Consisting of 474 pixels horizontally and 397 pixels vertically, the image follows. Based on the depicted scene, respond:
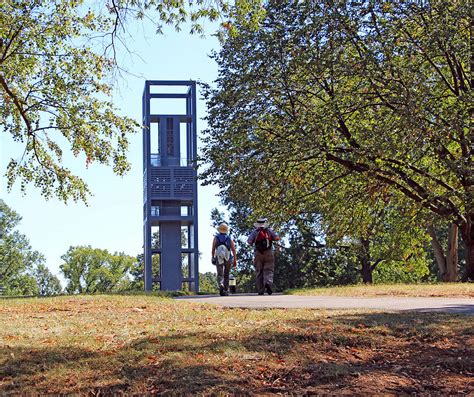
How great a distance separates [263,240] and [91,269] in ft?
270

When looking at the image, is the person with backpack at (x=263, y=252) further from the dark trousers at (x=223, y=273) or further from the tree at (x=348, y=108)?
the tree at (x=348, y=108)

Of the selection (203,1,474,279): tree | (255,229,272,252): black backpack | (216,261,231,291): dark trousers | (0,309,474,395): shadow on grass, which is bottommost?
(0,309,474,395): shadow on grass

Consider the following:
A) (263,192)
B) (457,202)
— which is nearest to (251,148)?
(263,192)

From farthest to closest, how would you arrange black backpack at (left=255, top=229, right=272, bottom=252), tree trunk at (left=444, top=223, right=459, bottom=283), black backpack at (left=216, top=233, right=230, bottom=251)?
tree trunk at (left=444, top=223, right=459, bottom=283)
black backpack at (left=216, top=233, right=230, bottom=251)
black backpack at (left=255, top=229, right=272, bottom=252)

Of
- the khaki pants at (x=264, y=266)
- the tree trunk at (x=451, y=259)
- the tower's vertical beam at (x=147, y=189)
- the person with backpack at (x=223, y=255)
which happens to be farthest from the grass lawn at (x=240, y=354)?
the tower's vertical beam at (x=147, y=189)

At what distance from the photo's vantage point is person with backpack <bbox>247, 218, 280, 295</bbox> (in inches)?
595

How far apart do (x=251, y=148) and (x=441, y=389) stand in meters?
14.6

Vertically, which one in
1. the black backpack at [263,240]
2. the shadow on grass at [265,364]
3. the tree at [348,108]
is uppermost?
the tree at [348,108]

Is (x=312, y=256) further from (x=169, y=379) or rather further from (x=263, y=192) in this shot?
(x=169, y=379)

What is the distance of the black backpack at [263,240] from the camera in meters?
15.1

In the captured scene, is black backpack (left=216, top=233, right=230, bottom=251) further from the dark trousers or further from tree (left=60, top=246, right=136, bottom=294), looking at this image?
tree (left=60, top=246, right=136, bottom=294)

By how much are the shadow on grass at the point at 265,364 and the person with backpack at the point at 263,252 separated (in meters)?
7.88

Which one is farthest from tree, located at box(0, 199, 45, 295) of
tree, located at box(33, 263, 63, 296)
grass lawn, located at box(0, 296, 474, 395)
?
grass lawn, located at box(0, 296, 474, 395)

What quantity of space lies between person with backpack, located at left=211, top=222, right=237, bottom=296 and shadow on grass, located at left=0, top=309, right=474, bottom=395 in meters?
8.20
